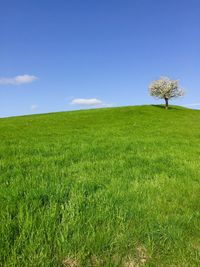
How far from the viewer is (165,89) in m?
73.6

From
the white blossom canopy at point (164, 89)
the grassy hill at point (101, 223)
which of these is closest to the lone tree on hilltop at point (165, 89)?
the white blossom canopy at point (164, 89)

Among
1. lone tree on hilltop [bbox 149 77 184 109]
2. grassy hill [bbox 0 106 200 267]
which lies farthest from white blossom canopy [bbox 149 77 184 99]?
grassy hill [bbox 0 106 200 267]

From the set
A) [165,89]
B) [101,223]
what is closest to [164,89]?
[165,89]

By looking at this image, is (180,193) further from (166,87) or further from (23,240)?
(166,87)

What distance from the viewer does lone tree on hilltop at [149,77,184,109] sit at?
2916 inches

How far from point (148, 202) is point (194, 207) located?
1.12m

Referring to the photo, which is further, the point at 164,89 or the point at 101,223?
the point at 164,89

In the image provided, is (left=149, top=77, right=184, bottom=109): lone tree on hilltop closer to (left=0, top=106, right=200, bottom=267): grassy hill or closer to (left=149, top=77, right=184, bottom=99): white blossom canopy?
(left=149, top=77, right=184, bottom=99): white blossom canopy

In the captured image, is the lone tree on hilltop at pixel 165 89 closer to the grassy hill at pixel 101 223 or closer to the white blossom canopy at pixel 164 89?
the white blossom canopy at pixel 164 89

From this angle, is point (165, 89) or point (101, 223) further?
point (165, 89)

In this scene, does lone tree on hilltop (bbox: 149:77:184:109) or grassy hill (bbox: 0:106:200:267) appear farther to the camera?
lone tree on hilltop (bbox: 149:77:184:109)

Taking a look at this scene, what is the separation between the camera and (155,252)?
4738 mm

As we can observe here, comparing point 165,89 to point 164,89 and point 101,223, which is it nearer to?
point 164,89

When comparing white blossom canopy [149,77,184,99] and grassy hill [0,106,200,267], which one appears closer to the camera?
grassy hill [0,106,200,267]
